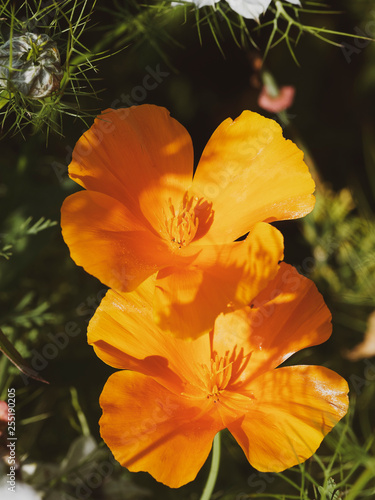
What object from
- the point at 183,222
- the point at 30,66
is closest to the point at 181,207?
the point at 183,222

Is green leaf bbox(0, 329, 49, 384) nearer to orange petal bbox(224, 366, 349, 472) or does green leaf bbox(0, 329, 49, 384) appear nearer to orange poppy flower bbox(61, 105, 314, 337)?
orange poppy flower bbox(61, 105, 314, 337)

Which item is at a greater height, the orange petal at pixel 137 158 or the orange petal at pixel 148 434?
the orange petal at pixel 137 158

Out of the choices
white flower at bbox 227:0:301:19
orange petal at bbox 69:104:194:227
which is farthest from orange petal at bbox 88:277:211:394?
white flower at bbox 227:0:301:19

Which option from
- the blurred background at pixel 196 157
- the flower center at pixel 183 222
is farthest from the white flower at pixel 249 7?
the flower center at pixel 183 222

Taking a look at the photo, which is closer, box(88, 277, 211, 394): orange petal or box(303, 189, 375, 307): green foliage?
box(88, 277, 211, 394): orange petal

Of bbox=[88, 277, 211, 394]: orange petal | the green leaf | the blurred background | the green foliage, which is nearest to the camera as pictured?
the green leaf

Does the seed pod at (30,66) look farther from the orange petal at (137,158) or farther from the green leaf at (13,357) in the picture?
the green leaf at (13,357)

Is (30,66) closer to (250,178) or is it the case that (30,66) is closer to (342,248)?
(250,178)
